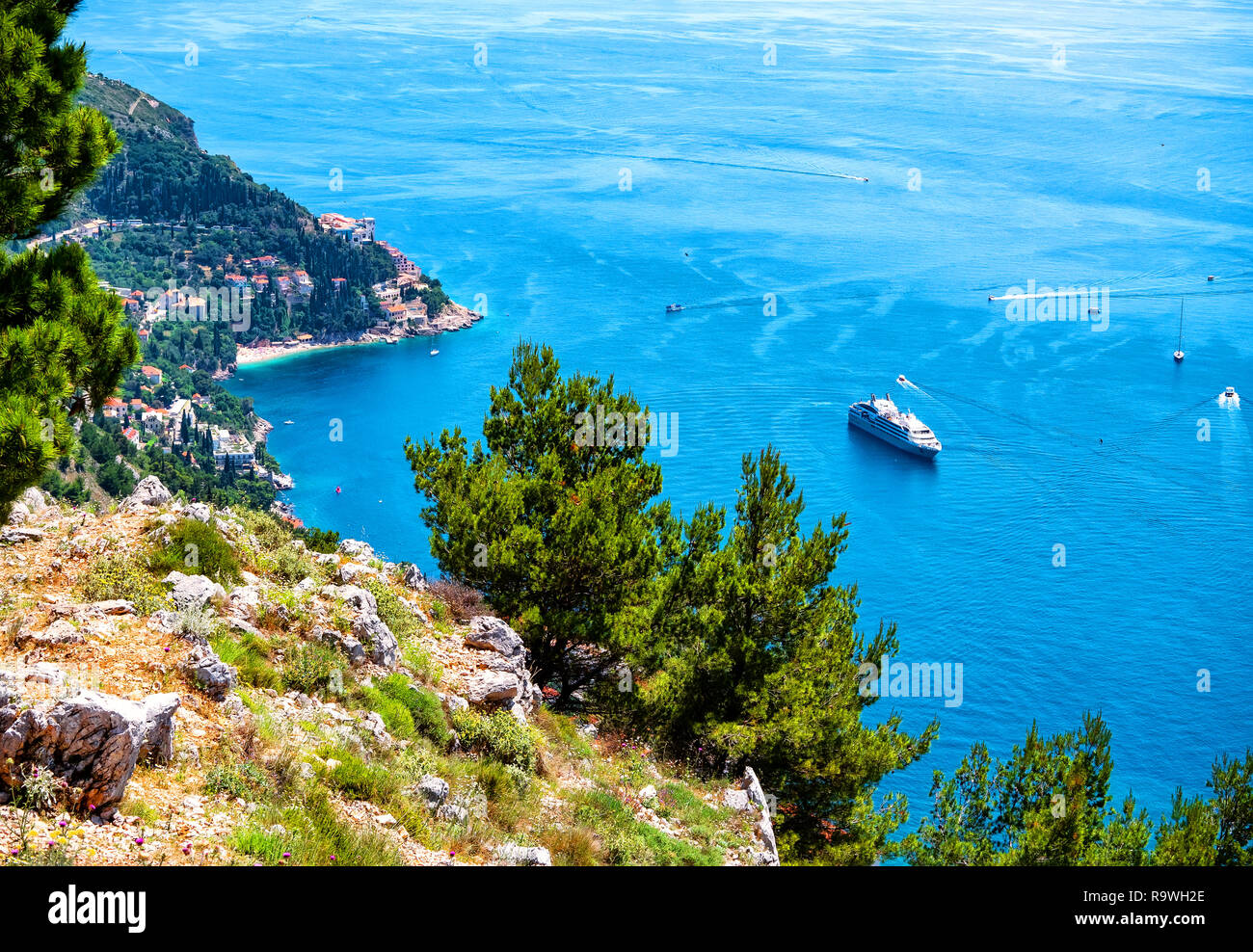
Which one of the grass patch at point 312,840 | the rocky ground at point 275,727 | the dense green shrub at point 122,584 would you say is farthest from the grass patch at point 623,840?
the dense green shrub at point 122,584

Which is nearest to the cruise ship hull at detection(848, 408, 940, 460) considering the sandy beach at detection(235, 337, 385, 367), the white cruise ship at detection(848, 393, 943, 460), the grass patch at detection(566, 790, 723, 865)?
the white cruise ship at detection(848, 393, 943, 460)

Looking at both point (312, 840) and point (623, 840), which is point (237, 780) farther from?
point (623, 840)

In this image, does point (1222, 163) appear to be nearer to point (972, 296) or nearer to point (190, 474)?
point (972, 296)

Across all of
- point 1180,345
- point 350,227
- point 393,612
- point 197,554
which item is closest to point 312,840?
point 197,554

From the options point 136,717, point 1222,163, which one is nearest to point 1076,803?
point 136,717

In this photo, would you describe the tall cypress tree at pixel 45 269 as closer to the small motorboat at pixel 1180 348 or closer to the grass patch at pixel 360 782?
the grass patch at pixel 360 782

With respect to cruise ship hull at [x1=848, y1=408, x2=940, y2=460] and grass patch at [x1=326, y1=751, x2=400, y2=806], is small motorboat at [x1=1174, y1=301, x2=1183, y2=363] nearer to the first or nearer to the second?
cruise ship hull at [x1=848, y1=408, x2=940, y2=460]
